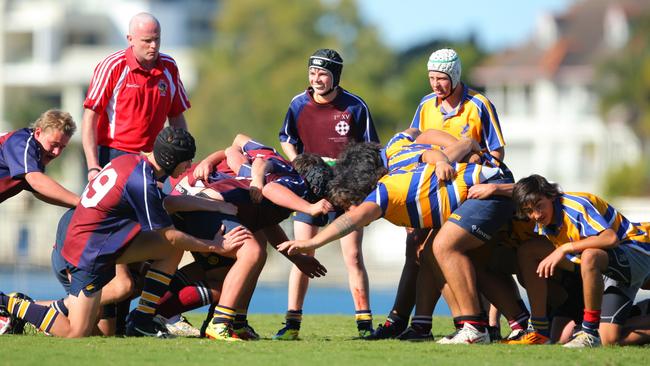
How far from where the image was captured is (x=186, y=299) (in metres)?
8.28

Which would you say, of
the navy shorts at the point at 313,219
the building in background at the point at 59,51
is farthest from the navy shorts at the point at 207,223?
the building in background at the point at 59,51

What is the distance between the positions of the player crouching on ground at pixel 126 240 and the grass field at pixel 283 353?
0.74ft

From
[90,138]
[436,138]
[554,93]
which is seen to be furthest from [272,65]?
[436,138]

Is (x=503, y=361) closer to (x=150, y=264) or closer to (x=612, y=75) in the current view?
(x=150, y=264)

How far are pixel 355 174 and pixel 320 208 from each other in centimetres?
34

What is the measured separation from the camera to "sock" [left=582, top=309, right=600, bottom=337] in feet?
25.2

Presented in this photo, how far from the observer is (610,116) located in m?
48.2

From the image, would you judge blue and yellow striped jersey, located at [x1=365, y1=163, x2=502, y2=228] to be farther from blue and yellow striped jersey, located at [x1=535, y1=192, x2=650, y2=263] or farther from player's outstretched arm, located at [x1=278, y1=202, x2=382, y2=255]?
blue and yellow striped jersey, located at [x1=535, y1=192, x2=650, y2=263]

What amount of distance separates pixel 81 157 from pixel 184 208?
157ft

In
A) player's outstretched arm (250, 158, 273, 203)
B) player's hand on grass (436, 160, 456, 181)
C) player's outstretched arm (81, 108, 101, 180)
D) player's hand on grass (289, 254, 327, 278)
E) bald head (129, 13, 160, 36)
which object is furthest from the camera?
bald head (129, 13, 160, 36)

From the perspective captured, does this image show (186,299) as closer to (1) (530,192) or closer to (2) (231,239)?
(2) (231,239)

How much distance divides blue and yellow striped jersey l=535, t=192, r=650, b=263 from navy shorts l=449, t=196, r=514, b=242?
0.88 ft

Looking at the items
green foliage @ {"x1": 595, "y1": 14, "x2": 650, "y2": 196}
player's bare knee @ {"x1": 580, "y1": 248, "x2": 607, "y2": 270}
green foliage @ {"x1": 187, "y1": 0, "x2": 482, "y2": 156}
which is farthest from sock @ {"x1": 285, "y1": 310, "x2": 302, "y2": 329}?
green foliage @ {"x1": 187, "y1": 0, "x2": 482, "y2": 156}

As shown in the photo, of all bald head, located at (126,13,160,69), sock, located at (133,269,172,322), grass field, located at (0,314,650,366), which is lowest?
grass field, located at (0,314,650,366)
